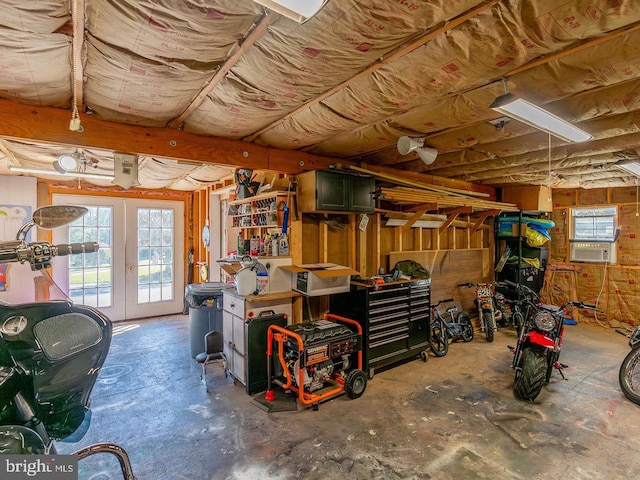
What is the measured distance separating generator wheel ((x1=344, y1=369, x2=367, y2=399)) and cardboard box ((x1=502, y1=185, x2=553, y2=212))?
4.67 metres

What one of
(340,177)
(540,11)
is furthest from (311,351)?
(540,11)

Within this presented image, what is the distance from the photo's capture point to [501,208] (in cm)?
549

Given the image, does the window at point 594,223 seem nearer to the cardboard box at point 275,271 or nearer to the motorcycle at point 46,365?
the cardboard box at point 275,271

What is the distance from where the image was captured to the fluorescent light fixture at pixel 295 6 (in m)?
1.21

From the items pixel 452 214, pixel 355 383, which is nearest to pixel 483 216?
pixel 452 214

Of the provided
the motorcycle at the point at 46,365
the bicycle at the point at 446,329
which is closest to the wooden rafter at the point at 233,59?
the motorcycle at the point at 46,365

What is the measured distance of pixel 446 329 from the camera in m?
4.70

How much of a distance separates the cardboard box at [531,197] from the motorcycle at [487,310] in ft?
5.80

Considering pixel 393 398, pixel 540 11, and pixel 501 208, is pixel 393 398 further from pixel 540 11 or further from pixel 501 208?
pixel 501 208

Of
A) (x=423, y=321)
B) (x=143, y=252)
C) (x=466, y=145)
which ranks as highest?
(x=466, y=145)

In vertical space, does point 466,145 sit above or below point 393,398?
above

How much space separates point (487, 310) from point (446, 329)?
1008mm

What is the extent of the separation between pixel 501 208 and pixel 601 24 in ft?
14.3

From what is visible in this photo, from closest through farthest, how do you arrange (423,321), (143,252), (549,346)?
(549,346) < (423,321) < (143,252)
